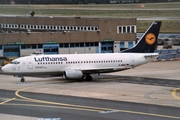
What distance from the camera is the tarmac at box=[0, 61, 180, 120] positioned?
36.2m

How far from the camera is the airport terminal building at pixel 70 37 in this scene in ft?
259

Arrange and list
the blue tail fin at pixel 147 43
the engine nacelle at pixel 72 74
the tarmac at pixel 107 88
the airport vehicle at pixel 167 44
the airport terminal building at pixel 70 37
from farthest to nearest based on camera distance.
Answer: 1. the airport vehicle at pixel 167 44
2. the airport terminal building at pixel 70 37
3. the blue tail fin at pixel 147 43
4. the engine nacelle at pixel 72 74
5. the tarmac at pixel 107 88

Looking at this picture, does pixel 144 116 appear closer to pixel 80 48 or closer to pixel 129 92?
pixel 129 92

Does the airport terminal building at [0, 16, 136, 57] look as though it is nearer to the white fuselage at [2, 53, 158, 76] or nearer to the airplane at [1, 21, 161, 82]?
the airplane at [1, 21, 161, 82]

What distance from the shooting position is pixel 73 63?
49000 millimetres

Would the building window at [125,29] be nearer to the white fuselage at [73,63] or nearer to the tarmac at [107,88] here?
the tarmac at [107,88]

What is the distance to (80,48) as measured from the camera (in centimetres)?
8381

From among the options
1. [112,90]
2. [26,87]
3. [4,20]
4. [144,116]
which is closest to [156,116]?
[144,116]

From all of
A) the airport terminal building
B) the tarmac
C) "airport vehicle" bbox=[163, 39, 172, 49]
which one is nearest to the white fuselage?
the tarmac

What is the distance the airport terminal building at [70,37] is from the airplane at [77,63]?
30.6 metres

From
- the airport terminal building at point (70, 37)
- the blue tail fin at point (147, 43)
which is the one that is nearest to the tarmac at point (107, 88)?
the blue tail fin at point (147, 43)

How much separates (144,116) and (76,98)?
957 centimetres

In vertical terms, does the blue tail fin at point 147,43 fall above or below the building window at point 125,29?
below

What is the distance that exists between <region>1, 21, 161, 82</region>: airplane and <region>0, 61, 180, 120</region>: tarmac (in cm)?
132
